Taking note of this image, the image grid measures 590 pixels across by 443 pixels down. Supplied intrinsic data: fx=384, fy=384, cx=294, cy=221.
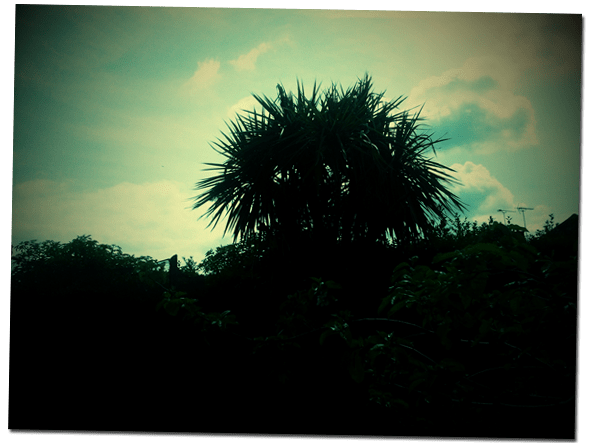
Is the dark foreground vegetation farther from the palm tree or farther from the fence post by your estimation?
the palm tree

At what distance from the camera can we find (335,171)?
2768 millimetres

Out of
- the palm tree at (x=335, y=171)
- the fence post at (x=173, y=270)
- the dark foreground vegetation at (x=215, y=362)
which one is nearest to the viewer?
the dark foreground vegetation at (x=215, y=362)

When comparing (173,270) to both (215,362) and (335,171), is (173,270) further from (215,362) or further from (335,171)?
(335,171)

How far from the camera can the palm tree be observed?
9.12 ft

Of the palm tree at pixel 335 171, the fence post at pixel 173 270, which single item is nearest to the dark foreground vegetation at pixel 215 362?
the fence post at pixel 173 270

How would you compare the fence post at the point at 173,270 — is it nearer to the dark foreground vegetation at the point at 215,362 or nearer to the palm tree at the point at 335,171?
the dark foreground vegetation at the point at 215,362

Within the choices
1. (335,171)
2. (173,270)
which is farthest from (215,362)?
(335,171)

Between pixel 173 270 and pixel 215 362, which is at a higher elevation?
pixel 173 270

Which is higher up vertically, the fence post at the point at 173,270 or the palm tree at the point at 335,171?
the palm tree at the point at 335,171

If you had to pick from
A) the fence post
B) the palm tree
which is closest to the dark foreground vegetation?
the fence post

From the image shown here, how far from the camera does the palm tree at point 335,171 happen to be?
2.78 meters

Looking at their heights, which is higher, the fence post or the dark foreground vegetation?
the fence post

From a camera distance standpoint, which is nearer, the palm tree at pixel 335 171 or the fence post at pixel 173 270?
the fence post at pixel 173 270

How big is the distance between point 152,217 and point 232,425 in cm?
139
